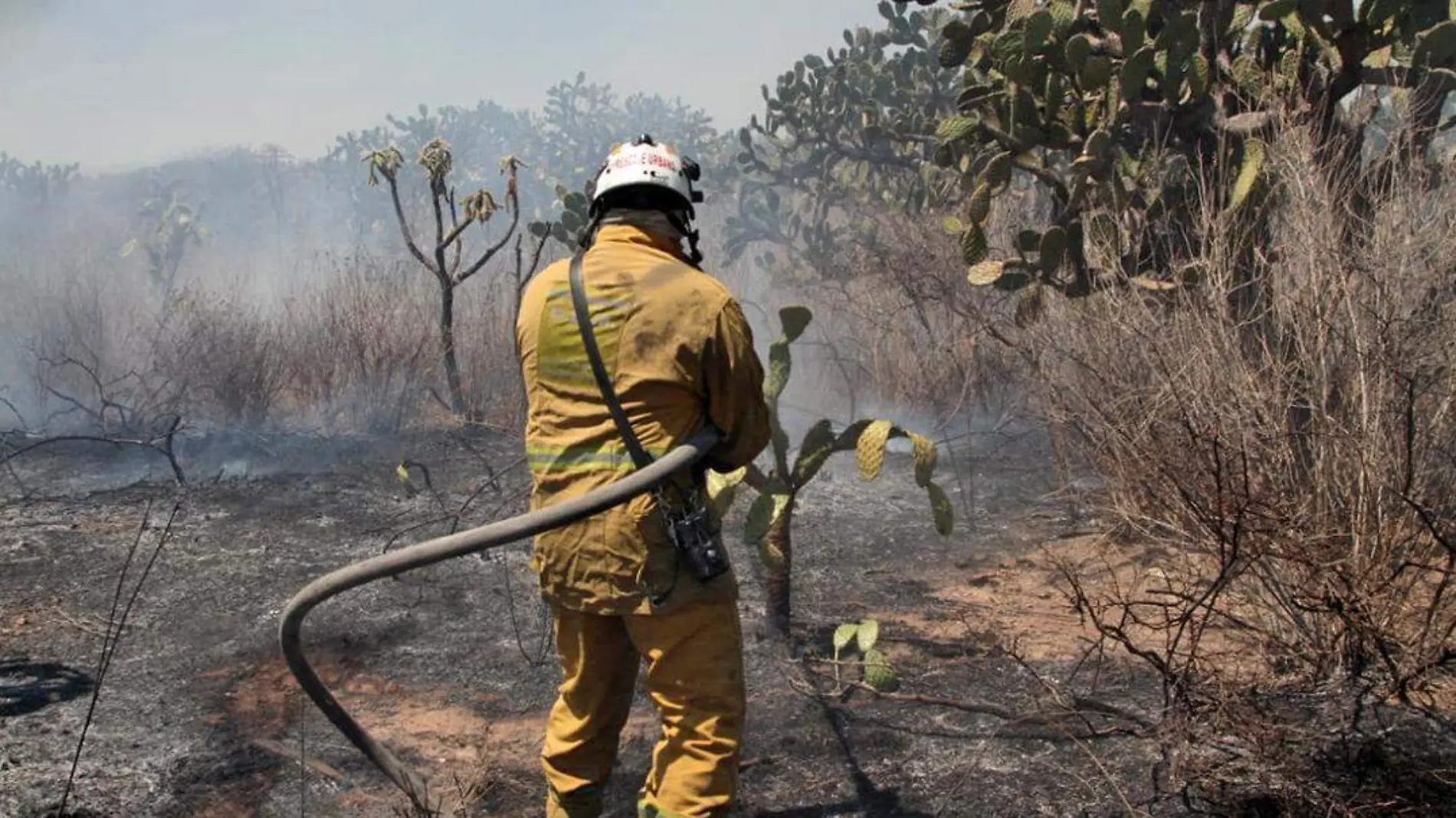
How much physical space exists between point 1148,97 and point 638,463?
428 cm

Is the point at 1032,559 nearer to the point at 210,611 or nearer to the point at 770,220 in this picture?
the point at 210,611

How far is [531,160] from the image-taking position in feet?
111

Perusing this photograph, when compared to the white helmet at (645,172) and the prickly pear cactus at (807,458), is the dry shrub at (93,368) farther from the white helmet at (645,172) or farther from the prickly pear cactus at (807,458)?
the white helmet at (645,172)

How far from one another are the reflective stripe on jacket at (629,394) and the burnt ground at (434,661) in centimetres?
98

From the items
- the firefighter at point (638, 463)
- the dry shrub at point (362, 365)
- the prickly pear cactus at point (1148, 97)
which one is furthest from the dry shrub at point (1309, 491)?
the dry shrub at point (362, 365)

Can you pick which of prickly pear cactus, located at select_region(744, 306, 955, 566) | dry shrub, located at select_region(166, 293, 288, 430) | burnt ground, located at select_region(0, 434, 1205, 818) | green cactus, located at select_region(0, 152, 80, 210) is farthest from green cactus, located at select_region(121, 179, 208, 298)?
prickly pear cactus, located at select_region(744, 306, 955, 566)

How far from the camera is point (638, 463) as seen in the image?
2332 mm

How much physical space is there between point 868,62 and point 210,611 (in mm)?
8829

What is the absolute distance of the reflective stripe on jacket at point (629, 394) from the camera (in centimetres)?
233

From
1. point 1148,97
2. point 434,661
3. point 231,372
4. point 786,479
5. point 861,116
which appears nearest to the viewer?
point 434,661

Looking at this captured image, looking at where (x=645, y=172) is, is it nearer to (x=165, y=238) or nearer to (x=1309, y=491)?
(x=1309, y=491)

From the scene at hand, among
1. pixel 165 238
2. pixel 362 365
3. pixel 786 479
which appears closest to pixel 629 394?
pixel 786 479

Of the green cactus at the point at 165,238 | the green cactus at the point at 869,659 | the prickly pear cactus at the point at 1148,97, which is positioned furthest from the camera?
the green cactus at the point at 165,238

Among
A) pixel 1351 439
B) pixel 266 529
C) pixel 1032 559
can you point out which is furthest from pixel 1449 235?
pixel 266 529
